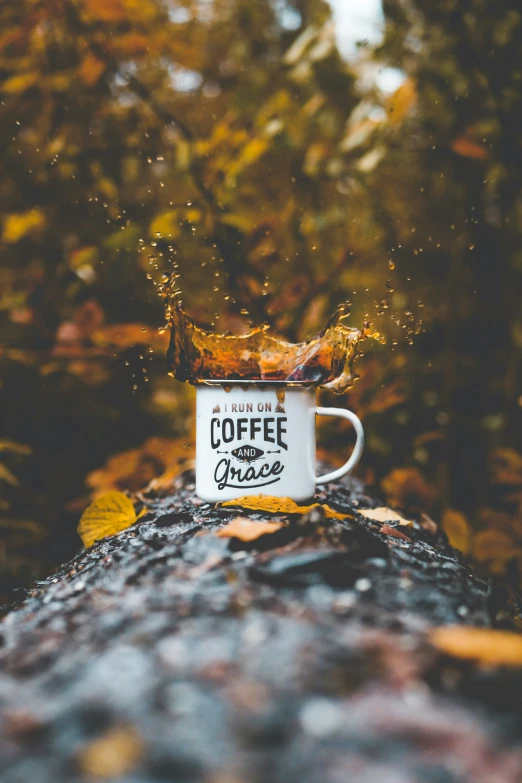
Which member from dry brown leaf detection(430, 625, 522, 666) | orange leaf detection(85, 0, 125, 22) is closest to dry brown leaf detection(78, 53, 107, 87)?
orange leaf detection(85, 0, 125, 22)

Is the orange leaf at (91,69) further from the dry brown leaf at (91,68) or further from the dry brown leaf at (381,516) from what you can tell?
the dry brown leaf at (381,516)

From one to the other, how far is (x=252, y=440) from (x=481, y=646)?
1.64 feet

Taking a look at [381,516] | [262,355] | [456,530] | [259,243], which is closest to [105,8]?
[259,243]

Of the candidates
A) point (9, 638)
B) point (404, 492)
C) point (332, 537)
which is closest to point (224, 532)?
point (332, 537)

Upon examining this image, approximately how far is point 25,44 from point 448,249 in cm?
142

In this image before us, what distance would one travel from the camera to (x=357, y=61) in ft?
6.08

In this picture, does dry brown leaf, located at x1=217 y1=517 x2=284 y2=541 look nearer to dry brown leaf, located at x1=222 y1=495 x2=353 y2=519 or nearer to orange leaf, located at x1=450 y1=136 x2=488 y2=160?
→ dry brown leaf, located at x1=222 y1=495 x2=353 y2=519

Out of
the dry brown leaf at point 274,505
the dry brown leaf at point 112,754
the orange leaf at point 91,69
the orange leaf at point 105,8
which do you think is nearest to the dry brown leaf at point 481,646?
the dry brown leaf at point 112,754

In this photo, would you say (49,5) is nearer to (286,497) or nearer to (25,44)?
(25,44)

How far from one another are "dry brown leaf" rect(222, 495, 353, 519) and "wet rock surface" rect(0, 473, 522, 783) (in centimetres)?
9

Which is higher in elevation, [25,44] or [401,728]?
[25,44]

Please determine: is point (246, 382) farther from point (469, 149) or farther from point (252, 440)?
point (469, 149)

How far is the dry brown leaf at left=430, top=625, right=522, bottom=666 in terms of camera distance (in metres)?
0.47

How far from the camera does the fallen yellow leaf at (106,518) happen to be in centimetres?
98
